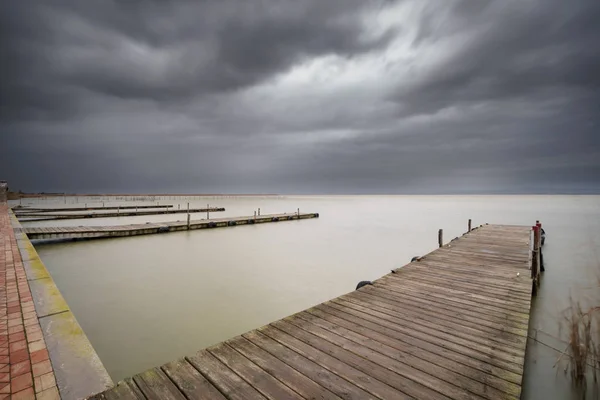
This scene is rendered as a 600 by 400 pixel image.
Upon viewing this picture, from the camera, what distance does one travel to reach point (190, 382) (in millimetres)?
2896

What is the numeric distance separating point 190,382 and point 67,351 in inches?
68.6

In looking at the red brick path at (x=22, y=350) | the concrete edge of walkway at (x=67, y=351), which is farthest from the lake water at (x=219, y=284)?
the red brick path at (x=22, y=350)

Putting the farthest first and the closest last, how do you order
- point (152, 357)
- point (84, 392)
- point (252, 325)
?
1. point (252, 325)
2. point (152, 357)
3. point (84, 392)

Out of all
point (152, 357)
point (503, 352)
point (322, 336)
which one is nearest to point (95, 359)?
point (152, 357)

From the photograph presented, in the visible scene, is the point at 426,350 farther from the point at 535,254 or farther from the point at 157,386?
the point at 535,254

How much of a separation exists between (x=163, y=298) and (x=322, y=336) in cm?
621

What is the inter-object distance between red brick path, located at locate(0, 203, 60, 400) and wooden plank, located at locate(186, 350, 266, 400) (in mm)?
1275

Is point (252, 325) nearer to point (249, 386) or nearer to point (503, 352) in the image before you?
point (249, 386)

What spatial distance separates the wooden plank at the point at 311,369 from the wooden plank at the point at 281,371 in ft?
0.18

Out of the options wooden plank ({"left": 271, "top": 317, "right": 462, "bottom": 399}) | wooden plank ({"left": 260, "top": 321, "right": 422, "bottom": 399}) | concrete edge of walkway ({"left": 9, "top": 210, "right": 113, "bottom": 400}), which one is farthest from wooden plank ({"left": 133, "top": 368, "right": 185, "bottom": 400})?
wooden plank ({"left": 271, "top": 317, "right": 462, "bottom": 399})

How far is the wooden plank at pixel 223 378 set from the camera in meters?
2.71

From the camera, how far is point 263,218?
2820cm

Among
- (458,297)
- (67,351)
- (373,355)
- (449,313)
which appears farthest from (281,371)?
(458,297)

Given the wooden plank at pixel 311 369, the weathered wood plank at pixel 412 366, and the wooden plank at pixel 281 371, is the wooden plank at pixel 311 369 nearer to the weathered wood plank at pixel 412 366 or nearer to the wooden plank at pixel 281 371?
the wooden plank at pixel 281 371
